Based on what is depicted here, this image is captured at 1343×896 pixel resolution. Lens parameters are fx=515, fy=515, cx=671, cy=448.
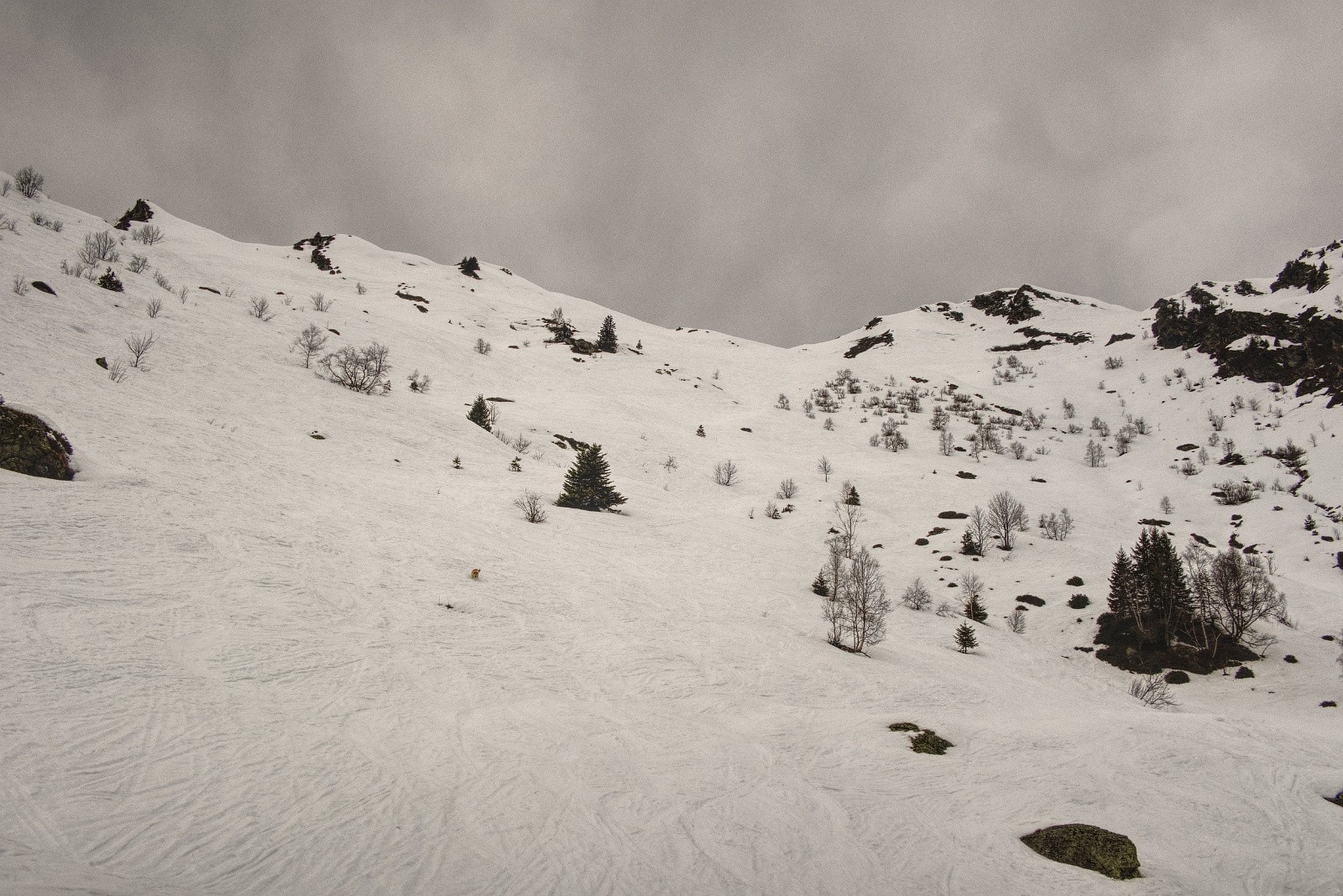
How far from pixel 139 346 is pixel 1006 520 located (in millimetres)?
37401

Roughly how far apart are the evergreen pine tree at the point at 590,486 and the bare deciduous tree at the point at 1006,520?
20.0 m

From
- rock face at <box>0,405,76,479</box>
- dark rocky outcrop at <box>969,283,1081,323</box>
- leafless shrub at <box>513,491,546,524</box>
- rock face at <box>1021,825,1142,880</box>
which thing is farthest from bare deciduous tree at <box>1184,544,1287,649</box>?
→ dark rocky outcrop at <box>969,283,1081,323</box>

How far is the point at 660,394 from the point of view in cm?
5162

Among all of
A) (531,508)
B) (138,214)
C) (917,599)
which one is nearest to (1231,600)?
(917,599)

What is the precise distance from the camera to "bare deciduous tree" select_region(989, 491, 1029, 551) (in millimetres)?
26812

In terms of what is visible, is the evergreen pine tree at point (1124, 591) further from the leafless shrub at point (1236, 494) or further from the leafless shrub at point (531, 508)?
the leafless shrub at point (1236, 494)

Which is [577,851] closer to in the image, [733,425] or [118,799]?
[118,799]

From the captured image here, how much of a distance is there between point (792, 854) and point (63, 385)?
19.4 metres

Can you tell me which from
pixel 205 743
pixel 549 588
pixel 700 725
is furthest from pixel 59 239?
pixel 700 725

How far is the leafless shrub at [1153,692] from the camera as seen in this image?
47.6ft

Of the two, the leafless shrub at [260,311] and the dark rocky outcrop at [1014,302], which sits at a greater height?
the dark rocky outcrop at [1014,302]

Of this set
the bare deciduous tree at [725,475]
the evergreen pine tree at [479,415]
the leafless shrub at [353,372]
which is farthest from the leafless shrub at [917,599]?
the leafless shrub at [353,372]

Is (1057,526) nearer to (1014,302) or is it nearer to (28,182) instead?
(28,182)

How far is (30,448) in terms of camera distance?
9.33 meters
